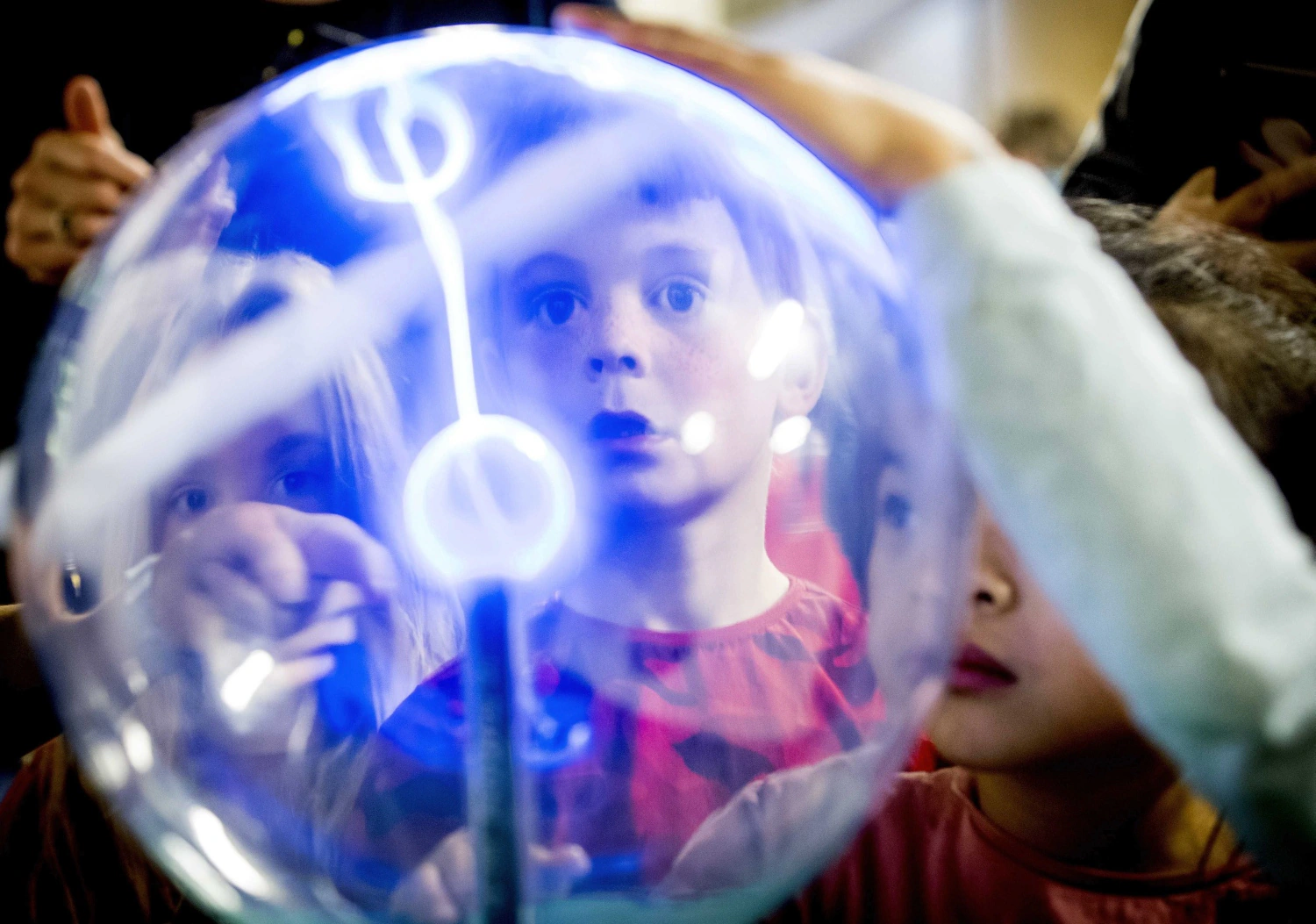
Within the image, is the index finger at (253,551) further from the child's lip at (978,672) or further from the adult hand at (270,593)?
the child's lip at (978,672)

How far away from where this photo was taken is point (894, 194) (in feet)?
1.22

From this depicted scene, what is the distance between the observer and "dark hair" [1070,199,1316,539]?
47cm

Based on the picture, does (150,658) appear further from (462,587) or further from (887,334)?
(887,334)

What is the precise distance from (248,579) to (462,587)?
0.10m

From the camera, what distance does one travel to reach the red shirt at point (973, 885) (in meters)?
0.47

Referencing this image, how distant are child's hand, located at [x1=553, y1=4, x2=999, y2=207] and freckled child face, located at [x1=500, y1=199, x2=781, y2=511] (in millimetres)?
68

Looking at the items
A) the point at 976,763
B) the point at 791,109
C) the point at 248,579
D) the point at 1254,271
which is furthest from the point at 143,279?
the point at 1254,271

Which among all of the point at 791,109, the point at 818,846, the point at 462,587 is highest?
the point at 791,109

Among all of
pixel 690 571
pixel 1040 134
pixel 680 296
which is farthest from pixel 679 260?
pixel 1040 134

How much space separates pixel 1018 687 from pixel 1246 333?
0.71 ft

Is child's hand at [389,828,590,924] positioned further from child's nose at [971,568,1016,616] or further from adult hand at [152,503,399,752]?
child's nose at [971,568,1016,616]

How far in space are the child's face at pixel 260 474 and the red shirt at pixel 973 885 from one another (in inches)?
12.6

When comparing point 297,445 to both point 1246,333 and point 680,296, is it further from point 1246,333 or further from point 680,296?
point 1246,333

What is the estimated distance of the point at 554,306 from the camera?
340 mm
